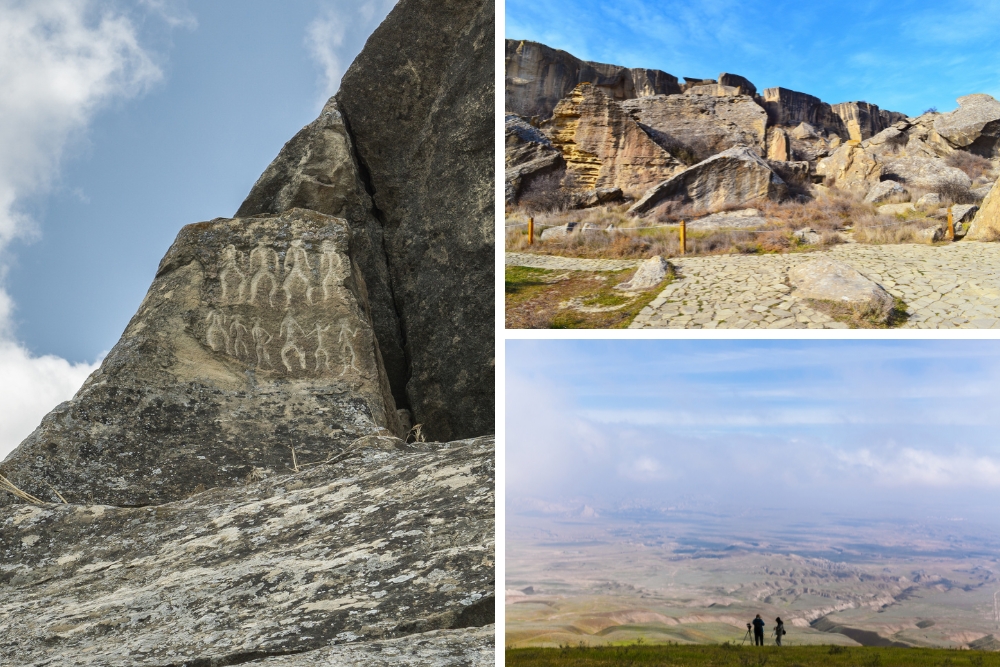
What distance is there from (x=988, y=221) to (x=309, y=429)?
6.20 meters

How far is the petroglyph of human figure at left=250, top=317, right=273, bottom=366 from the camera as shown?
7297mm

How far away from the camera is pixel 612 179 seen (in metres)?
7.98

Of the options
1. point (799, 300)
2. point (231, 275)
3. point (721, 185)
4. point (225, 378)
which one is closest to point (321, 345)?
point (225, 378)

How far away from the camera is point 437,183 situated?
8609mm

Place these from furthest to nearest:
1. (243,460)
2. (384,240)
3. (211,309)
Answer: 1. (384,240)
2. (211,309)
3. (243,460)

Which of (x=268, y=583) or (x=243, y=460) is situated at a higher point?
(x=243, y=460)

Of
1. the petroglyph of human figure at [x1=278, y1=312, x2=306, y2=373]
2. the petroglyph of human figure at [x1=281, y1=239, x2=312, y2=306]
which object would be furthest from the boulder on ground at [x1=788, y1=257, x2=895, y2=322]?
the petroglyph of human figure at [x1=281, y1=239, x2=312, y2=306]

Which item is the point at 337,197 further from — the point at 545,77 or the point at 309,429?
the point at 309,429

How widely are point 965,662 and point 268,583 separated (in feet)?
16.4

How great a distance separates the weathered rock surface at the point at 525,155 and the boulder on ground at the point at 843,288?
8.07 ft

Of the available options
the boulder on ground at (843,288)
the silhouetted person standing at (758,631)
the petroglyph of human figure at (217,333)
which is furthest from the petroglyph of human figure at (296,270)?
the silhouetted person standing at (758,631)

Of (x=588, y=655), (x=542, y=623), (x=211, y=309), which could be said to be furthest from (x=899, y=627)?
(x=211, y=309)

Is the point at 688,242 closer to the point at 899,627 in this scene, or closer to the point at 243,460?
the point at 899,627

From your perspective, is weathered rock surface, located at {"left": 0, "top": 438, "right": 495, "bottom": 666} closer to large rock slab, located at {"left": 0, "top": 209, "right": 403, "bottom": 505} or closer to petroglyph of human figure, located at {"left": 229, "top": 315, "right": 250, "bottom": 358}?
large rock slab, located at {"left": 0, "top": 209, "right": 403, "bottom": 505}
